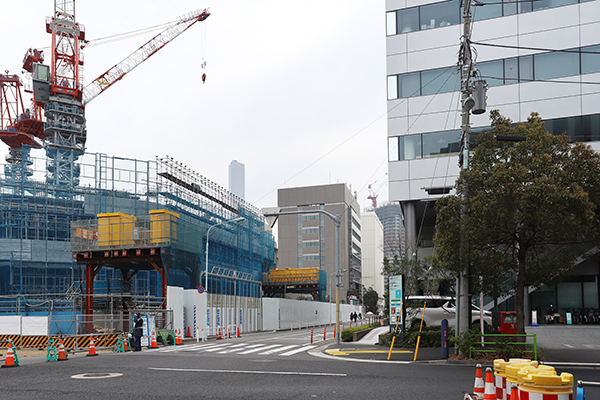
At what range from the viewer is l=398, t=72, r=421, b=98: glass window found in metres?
38.4

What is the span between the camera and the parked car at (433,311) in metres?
26.0

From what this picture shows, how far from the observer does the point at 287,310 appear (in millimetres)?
55875

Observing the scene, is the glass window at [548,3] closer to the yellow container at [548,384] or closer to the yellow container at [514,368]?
the yellow container at [514,368]

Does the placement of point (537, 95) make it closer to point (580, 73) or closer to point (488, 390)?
point (580, 73)

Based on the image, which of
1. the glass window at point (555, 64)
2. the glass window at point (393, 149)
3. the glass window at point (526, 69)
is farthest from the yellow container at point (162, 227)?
the glass window at point (555, 64)

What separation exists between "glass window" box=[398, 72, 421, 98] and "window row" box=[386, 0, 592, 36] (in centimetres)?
321

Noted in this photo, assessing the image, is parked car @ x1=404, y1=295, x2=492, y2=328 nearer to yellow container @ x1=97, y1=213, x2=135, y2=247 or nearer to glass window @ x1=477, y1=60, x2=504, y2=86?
glass window @ x1=477, y1=60, x2=504, y2=86

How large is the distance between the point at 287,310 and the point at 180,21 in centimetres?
5535

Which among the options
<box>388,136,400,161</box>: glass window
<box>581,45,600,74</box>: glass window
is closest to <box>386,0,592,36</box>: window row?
<box>581,45,600,74</box>: glass window

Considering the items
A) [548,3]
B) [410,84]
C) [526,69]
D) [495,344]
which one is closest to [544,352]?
[495,344]

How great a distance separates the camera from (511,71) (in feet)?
119

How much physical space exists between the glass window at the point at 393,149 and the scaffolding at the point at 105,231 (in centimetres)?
1495

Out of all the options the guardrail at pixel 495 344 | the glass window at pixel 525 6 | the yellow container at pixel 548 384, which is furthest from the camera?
the glass window at pixel 525 6

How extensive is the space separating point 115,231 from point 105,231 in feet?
2.49
